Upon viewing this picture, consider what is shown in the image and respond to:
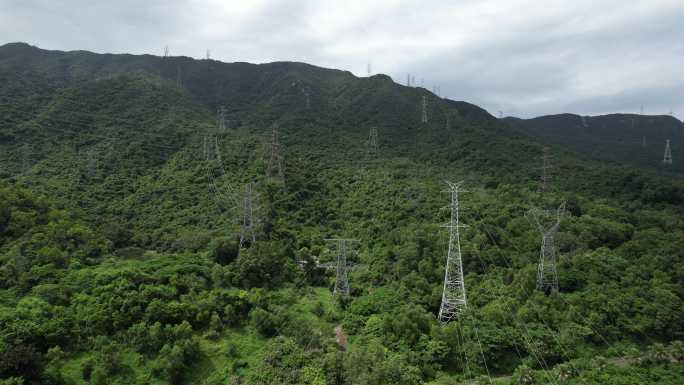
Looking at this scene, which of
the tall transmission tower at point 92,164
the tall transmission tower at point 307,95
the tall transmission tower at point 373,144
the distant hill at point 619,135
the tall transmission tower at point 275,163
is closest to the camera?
the tall transmission tower at point 275,163

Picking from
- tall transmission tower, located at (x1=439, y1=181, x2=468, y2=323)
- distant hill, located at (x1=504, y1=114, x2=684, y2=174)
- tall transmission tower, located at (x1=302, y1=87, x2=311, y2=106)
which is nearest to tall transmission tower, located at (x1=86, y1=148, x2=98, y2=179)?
tall transmission tower, located at (x1=439, y1=181, x2=468, y2=323)

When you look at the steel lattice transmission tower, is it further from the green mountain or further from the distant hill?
the distant hill

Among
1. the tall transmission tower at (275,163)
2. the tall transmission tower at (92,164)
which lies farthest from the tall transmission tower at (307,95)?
the tall transmission tower at (92,164)

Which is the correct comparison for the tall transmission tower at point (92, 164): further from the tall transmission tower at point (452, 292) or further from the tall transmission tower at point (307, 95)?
the tall transmission tower at point (307, 95)

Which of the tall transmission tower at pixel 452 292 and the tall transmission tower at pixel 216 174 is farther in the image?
the tall transmission tower at pixel 216 174

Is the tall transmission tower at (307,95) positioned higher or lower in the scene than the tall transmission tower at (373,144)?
higher

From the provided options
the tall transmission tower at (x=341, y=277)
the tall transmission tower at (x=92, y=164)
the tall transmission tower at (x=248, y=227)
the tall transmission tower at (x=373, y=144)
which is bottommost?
the tall transmission tower at (x=341, y=277)
